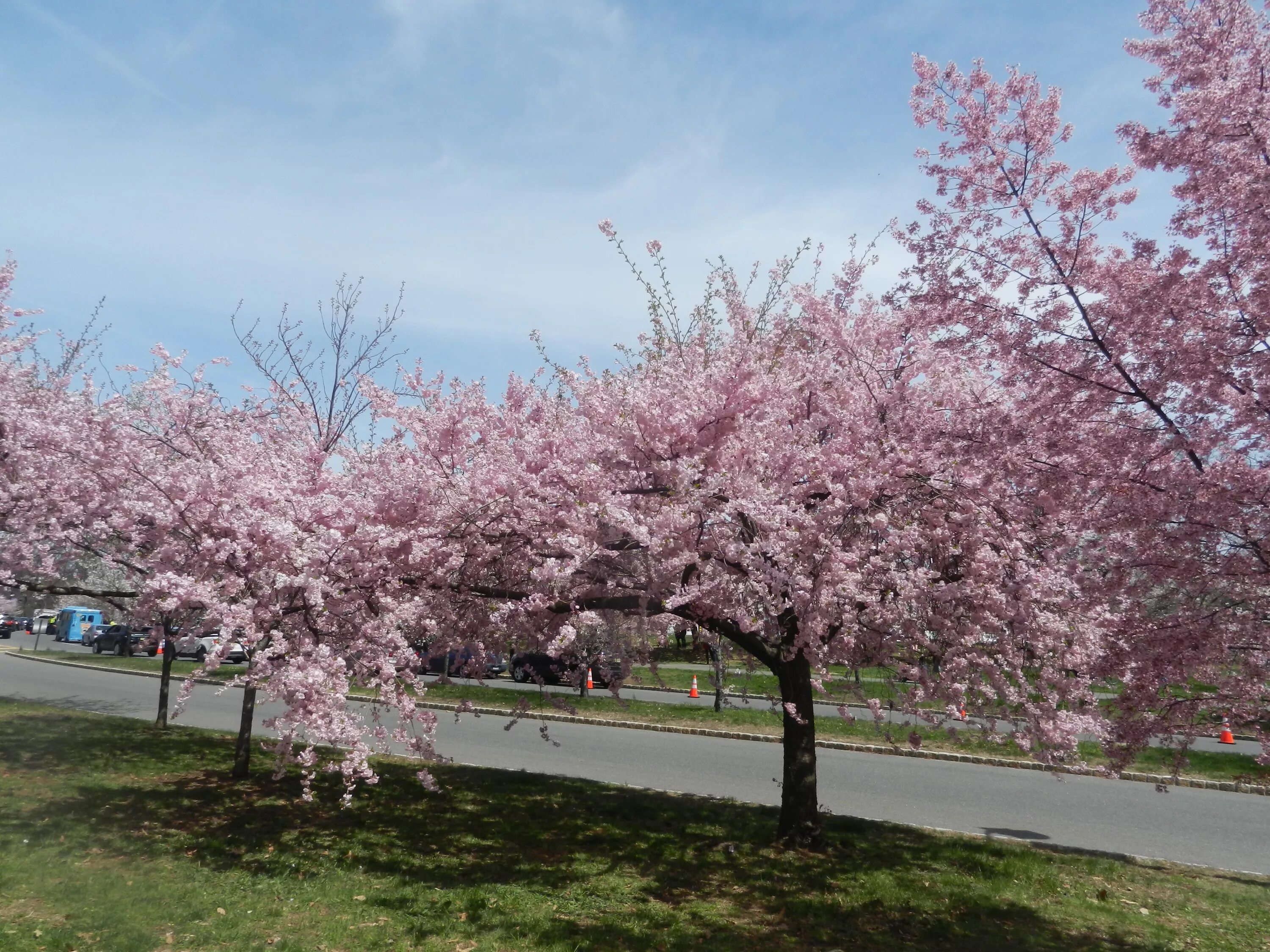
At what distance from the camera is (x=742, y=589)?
21.2 feet

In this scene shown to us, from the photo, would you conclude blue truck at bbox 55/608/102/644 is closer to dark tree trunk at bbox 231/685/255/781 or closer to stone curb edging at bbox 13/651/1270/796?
stone curb edging at bbox 13/651/1270/796

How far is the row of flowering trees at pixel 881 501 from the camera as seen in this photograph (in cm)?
481

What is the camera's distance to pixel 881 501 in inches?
265

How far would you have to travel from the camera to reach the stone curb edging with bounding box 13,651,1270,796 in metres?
12.5

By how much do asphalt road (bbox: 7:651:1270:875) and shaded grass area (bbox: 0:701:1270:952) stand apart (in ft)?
4.28

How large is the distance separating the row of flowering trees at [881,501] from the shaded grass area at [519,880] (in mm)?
999

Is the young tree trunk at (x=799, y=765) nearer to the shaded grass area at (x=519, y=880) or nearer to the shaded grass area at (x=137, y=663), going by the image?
the shaded grass area at (x=519, y=880)

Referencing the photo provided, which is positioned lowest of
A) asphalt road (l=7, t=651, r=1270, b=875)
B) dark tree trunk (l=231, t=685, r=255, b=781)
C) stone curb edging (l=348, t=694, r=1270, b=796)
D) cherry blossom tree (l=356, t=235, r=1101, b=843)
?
asphalt road (l=7, t=651, r=1270, b=875)

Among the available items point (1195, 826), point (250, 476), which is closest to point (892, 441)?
point (250, 476)

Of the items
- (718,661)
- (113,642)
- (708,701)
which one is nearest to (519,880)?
(718,661)

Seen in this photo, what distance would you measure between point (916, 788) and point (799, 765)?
4.81 metres

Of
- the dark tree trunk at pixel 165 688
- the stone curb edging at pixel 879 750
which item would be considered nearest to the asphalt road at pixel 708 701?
the stone curb edging at pixel 879 750

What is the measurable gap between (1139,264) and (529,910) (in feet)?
20.5

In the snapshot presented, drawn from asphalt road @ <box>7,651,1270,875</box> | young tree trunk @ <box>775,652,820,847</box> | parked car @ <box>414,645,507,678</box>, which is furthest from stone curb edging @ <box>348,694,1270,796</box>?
young tree trunk @ <box>775,652,820,847</box>
